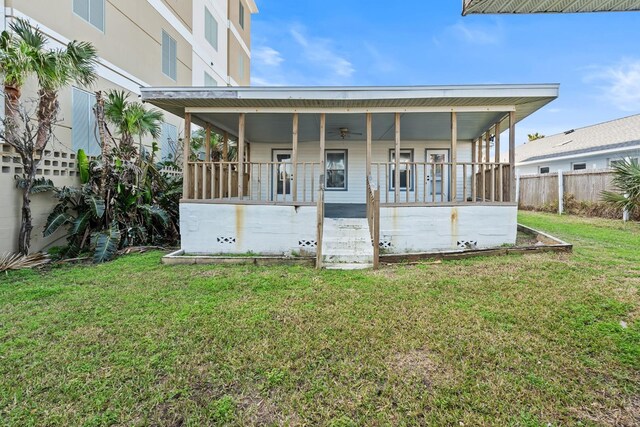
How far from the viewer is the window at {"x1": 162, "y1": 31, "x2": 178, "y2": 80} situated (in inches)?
474

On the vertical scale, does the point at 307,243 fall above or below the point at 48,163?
below

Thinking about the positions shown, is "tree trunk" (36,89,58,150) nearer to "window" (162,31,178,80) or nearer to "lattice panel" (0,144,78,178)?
"lattice panel" (0,144,78,178)

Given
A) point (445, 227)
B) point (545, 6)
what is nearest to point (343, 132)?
point (445, 227)

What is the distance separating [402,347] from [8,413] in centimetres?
294

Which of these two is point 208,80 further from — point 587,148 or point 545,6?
point 587,148

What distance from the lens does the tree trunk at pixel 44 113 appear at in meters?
5.94

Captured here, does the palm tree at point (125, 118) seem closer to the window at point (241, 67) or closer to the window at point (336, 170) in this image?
the window at point (336, 170)

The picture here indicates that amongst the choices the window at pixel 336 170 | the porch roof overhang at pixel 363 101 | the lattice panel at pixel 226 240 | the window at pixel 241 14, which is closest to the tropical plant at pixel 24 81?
the porch roof overhang at pixel 363 101

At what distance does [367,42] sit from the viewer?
69.7ft

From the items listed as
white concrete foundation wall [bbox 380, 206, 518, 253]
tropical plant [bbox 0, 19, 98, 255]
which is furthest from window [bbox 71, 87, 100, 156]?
white concrete foundation wall [bbox 380, 206, 518, 253]

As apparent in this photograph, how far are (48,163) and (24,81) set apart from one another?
5.40 feet

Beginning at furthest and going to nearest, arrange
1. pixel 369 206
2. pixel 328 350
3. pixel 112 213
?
1. pixel 112 213
2. pixel 369 206
3. pixel 328 350

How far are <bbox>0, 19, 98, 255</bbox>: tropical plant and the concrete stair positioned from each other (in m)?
5.70

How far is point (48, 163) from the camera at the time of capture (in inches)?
259
